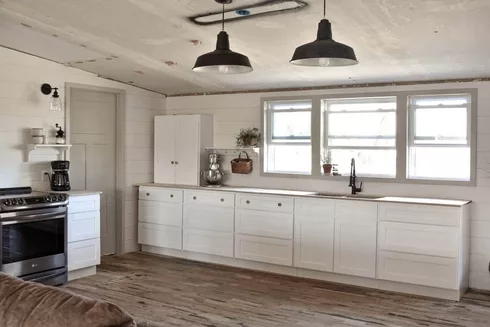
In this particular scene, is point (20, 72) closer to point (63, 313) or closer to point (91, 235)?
point (91, 235)

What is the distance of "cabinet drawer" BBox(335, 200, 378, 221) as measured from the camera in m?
5.12

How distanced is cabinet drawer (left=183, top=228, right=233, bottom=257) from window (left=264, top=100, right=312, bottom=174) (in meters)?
0.99

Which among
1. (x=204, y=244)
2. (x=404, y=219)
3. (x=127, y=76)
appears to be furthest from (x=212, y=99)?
(x=404, y=219)

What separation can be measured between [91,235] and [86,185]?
0.93 meters

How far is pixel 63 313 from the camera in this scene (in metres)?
1.75

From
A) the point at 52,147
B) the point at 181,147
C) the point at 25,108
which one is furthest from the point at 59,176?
the point at 181,147

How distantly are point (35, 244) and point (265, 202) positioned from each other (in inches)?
93.1

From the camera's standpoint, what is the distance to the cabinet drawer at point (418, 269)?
479 cm

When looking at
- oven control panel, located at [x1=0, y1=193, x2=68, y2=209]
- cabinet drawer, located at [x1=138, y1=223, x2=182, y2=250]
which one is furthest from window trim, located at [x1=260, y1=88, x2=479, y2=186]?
oven control panel, located at [x1=0, y1=193, x2=68, y2=209]

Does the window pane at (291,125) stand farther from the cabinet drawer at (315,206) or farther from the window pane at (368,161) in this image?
the cabinet drawer at (315,206)

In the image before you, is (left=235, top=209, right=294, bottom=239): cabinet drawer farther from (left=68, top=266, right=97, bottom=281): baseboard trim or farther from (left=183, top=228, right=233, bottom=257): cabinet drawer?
(left=68, top=266, right=97, bottom=281): baseboard trim

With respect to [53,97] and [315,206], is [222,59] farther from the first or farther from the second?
[53,97]

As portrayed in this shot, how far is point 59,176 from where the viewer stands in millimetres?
5648

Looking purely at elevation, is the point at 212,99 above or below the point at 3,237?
above
